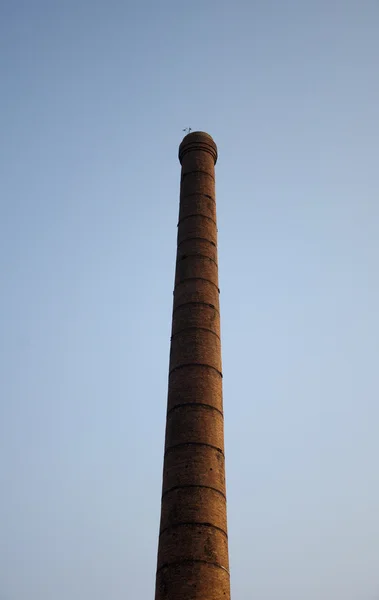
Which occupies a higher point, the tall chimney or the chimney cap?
the chimney cap

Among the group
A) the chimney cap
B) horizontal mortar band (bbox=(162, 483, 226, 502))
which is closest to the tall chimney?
horizontal mortar band (bbox=(162, 483, 226, 502))

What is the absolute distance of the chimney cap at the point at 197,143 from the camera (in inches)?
566

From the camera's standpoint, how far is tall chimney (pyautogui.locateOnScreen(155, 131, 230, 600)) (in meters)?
9.06

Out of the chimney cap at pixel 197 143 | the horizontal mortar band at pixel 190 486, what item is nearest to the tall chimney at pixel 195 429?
the horizontal mortar band at pixel 190 486

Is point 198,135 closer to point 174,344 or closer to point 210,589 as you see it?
point 174,344

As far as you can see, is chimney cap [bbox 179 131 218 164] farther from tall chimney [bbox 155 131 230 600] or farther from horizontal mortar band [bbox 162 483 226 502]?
horizontal mortar band [bbox 162 483 226 502]

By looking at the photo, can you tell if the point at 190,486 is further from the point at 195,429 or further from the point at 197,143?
the point at 197,143

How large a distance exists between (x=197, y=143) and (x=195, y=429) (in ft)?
22.9

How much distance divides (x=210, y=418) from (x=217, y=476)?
957 mm

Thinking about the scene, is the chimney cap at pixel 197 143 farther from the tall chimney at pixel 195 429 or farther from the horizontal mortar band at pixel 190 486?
the horizontal mortar band at pixel 190 486

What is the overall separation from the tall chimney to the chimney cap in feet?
3.01

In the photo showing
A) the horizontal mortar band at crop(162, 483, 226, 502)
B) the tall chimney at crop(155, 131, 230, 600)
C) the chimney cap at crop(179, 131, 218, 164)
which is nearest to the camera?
the tall chimney at crop(155, 131, 230, 600)

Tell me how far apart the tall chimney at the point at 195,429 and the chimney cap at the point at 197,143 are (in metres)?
0.92

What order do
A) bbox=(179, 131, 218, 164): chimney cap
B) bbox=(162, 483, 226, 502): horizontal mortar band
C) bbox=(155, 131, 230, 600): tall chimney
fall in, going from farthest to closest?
bbox=(179, 131, 218, 164): chimney cap < bbox=(162, 483, 226, 502): horizontal mortar band < bbox=(155, 131, 230, 600): tall chimney
